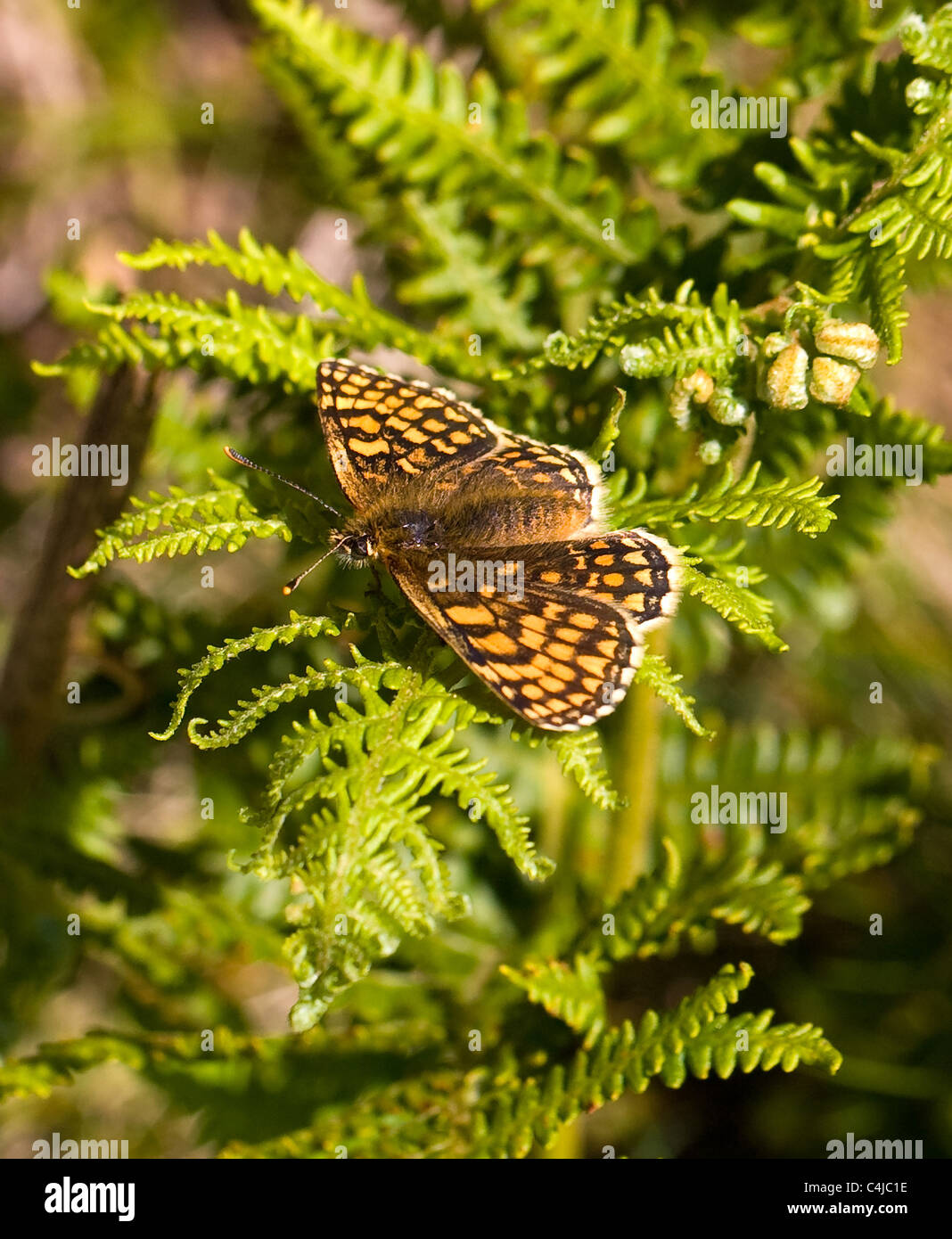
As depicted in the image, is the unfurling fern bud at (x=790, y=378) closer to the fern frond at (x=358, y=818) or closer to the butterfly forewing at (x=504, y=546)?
the butterfly forewing at (x=504, y=546)

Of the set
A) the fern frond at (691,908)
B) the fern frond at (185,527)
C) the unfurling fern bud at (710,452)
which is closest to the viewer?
the fern frond at (185,527)

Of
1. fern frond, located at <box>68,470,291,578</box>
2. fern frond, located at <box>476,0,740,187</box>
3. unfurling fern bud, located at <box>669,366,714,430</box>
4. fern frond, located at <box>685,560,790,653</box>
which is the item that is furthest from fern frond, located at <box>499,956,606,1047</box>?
fern frond, located at <box>476,0,740,187</box>

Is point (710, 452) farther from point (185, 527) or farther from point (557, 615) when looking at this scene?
point (185, 527)

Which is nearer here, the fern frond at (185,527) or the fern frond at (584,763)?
the fern frond at (584,763)

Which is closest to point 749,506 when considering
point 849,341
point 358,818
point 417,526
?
point 849,341

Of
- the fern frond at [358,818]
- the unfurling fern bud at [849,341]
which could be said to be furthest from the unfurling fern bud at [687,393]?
the fern frond at [358,818]

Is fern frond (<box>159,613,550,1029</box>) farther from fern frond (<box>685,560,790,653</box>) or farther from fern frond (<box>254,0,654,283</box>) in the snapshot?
fern frond (<box>254,0,654,283</box>)
